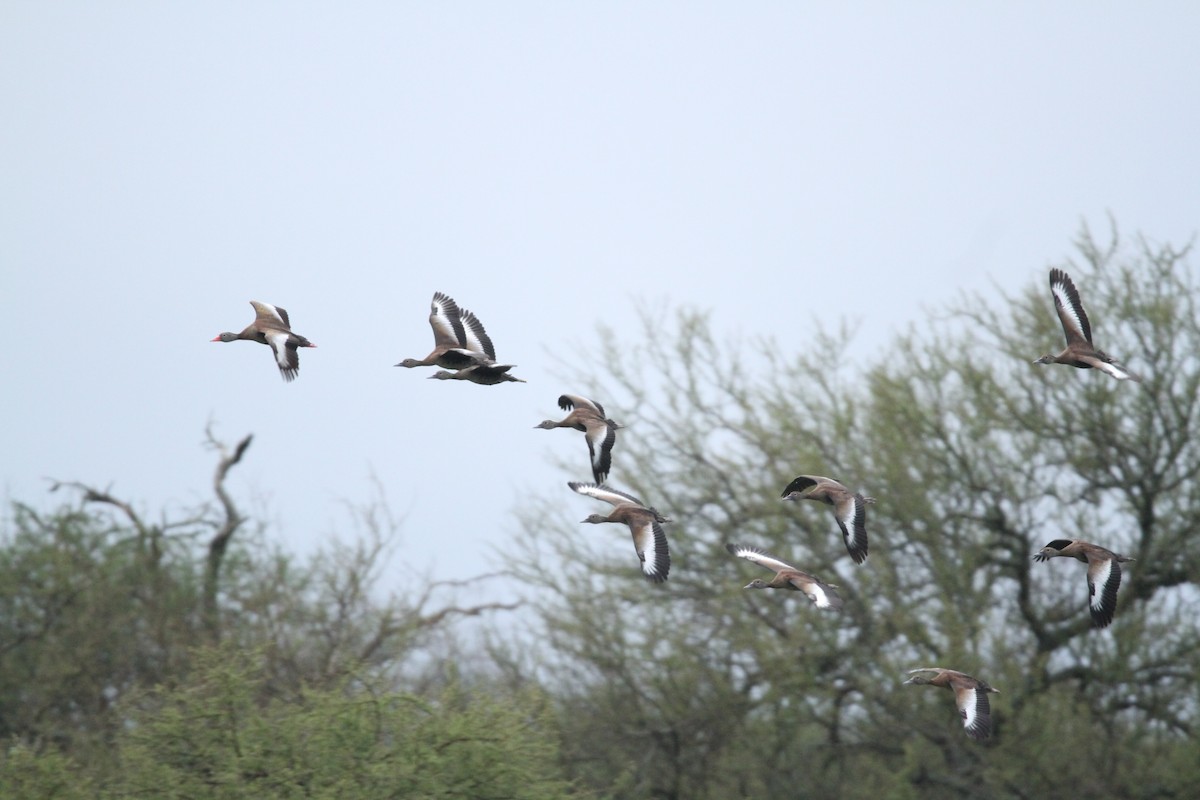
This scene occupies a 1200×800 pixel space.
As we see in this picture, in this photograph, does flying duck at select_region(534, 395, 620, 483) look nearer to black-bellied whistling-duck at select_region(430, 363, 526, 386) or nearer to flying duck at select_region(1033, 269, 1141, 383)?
black-bellied whistling-duck at select_region(430, 363, 526, 386)

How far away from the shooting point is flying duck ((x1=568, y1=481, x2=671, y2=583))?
38.8 ft

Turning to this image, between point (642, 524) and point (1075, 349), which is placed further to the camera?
point (642, 524)

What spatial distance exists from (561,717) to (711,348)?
6.15 meters

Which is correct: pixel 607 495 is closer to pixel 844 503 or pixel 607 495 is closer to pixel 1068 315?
pixel 844 503

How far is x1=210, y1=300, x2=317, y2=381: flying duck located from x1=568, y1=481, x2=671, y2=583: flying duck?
2.59 m

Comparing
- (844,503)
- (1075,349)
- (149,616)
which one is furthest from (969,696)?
(149,616)

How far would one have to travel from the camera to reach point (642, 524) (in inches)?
495

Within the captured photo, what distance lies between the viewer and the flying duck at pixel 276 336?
1180 cm

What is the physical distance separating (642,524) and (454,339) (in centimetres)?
257

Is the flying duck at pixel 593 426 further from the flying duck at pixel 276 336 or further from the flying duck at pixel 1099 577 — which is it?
the flying duck at pixel 1099 577

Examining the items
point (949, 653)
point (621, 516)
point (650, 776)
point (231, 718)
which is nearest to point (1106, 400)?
point (949, 653)

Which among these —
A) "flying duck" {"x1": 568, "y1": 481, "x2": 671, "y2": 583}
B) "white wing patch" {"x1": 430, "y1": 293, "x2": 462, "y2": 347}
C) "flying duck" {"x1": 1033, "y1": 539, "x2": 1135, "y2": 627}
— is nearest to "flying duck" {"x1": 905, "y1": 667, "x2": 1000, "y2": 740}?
"flying duck" {"x1": 1033, "y1": 539, "x2": 1135, "y2": 627}

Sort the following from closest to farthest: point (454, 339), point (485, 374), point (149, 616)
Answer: point (485, 374) < point (454, 339) < point (149, 616)

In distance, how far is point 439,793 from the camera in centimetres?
1325
